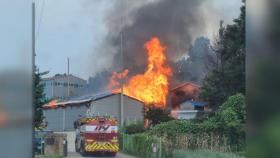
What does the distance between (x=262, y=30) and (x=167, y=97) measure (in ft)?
101

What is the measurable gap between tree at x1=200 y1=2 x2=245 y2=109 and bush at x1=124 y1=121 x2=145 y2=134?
3094mm

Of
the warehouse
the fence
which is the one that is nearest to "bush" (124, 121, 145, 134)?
the warehouse

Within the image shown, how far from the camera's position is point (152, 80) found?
3400cm

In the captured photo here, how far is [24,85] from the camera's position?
→ 269cm

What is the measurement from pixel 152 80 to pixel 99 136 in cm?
1512

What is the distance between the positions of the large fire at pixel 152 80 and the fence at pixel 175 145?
40.9ft

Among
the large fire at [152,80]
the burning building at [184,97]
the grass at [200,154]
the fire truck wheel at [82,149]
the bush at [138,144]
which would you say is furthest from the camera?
the burning building at [184,97]

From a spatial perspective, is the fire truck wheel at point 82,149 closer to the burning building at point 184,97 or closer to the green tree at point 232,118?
the green tree at point 232,118

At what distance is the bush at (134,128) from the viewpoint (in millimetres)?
22688

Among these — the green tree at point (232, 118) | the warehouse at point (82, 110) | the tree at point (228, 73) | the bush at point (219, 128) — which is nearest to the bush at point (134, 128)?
the warehouse at point (82, 110)

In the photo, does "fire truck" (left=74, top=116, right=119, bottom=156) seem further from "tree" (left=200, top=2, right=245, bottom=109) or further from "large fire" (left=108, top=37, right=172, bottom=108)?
"large fire" (left=108, top=37, right=172, bottom=108)

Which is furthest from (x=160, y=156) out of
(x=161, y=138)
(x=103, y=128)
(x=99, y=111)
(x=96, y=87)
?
(x=96, y=87)

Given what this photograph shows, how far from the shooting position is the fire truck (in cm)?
1914

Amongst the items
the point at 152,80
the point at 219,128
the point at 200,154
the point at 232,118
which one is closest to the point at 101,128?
the point at 219,128
